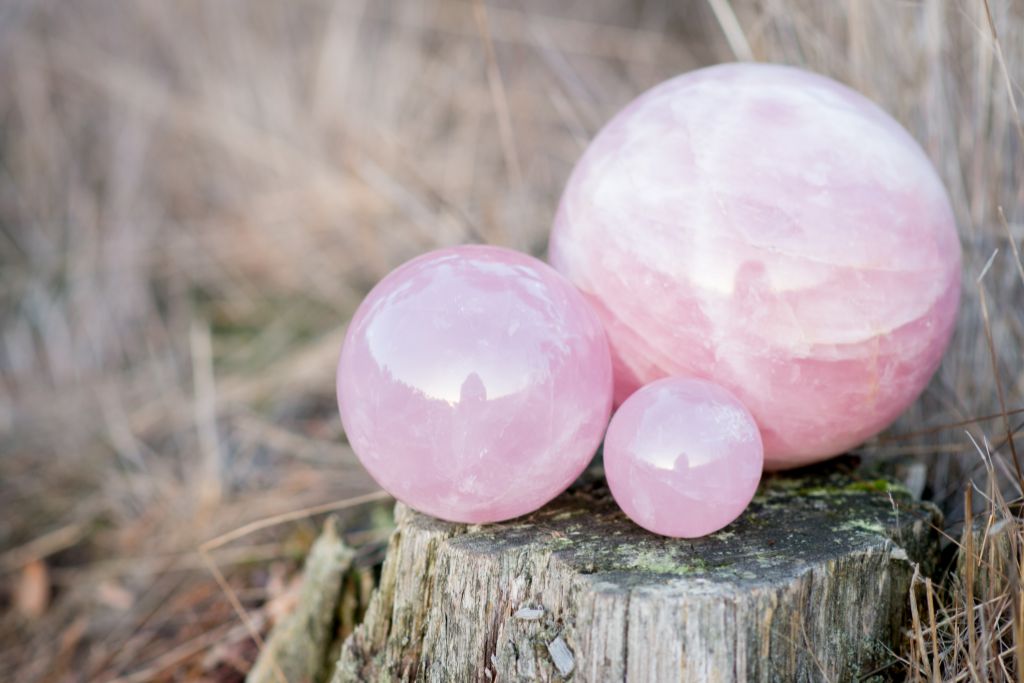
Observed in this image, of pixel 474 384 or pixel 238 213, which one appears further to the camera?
pixel 238 213

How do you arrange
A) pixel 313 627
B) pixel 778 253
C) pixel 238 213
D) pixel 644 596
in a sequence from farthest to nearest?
pixel 238 213, pixel 313 627, pixel 778 253, pixel 644 596

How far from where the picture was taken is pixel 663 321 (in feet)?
5.00

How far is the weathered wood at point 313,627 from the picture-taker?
187 cm

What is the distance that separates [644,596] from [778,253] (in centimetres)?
58

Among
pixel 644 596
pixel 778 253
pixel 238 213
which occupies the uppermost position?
pixel 778 253

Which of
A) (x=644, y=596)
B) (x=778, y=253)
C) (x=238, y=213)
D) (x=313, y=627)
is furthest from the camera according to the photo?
(x=238, y=213)

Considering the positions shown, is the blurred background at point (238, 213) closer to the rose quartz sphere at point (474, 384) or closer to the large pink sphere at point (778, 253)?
the large pink sphere at point (778, 253)

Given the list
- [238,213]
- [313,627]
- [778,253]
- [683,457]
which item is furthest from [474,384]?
[238,213]

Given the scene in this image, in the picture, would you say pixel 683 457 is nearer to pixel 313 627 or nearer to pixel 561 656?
pixel 561 656

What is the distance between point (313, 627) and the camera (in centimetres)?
189

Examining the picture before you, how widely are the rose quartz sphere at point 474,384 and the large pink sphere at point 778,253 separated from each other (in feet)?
0.48

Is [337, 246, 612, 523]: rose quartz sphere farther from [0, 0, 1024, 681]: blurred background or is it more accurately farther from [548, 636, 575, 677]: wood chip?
[0, 0, 1024, 681]: blurred background

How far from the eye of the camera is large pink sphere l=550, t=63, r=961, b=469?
58.0 inches

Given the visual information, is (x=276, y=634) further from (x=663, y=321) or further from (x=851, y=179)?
(x=851, y=179)
